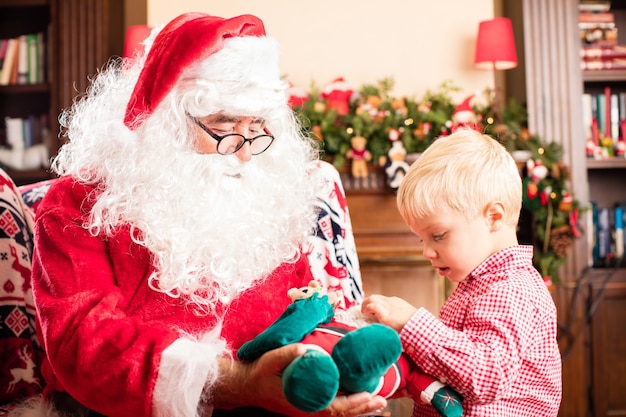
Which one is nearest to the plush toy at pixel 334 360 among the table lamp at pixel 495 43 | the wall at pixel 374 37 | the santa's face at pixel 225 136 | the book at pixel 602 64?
the santa's face at pixel 225 136

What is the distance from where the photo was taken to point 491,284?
54.4 inches

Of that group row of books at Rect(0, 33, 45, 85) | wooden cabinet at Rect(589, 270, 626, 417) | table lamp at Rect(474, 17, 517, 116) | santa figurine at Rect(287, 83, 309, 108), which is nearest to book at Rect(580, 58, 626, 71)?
table lamp at Rect(474, 17, 517, 116)

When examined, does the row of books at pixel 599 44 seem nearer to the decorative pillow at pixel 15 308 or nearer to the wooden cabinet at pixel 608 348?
the wooden cabinet at pixel 608 348

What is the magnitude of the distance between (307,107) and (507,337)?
104 inches

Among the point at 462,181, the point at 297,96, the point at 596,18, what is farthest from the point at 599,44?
the point at 462,181

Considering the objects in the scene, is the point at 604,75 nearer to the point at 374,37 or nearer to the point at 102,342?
the point at 374,37

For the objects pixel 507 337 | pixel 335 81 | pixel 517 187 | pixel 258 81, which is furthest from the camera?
pixel 335 81

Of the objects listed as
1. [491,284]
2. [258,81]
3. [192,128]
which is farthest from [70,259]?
[491,284]

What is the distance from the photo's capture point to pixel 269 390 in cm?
114

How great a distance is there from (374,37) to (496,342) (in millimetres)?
3198

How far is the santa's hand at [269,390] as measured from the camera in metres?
1.07

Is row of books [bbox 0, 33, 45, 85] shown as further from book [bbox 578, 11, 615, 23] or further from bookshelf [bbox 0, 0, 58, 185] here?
book [bbox 578, 11, 615, 23]

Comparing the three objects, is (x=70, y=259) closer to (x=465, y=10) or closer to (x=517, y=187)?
(x=517, y=187)

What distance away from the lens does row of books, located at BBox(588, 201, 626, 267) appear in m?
4.13
